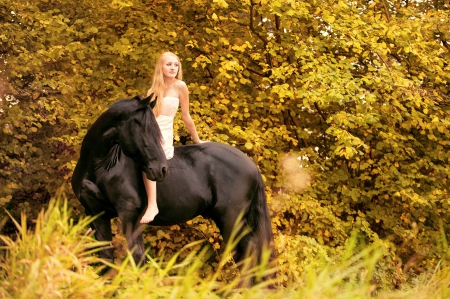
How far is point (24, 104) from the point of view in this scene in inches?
332

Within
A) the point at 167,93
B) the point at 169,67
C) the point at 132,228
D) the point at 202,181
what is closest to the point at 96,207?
the point at 132,228

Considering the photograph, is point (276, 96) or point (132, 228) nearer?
point (132, 228)

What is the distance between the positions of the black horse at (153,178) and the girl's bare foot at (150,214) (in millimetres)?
106

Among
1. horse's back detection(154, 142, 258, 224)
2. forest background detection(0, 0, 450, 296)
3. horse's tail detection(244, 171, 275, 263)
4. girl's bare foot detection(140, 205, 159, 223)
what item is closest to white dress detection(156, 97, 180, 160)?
horse's back detection(154, 142, 258, 224)

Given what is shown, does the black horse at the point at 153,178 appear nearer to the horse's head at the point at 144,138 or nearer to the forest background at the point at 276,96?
the horse's head at the point at 144,138

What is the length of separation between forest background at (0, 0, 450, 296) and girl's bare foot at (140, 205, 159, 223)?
3069mm

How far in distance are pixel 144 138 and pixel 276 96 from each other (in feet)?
16.1

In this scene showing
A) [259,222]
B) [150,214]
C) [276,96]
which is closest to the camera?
[150,214]

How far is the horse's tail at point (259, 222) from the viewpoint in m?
4.80

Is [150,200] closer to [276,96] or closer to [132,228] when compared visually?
[132,228]

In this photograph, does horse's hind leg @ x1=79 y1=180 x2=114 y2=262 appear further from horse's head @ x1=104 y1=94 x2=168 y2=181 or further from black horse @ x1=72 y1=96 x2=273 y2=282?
horse's head @ x1=104 y1=94 x2=168 y2=181

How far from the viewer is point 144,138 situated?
3947mm

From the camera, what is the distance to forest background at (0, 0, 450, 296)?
776 centimetres

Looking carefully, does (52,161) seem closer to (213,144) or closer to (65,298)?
(213,144)
